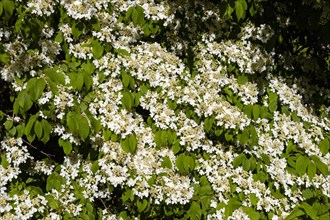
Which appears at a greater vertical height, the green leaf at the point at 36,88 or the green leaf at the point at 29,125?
the green leaf at the point at 36,88

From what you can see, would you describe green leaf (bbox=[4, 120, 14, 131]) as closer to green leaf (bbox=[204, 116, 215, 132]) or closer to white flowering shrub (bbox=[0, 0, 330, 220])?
white flowering shrub (bbox=[0, 0, 330, 220])

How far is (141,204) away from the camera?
2.69 metres

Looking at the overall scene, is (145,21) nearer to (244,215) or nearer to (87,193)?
(87,193)

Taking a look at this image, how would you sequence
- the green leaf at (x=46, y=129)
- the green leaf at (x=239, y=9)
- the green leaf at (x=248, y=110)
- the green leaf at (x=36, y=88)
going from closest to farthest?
the green leaf at (x=36, y=88)
the green leaf at (x=46, y=129)
the green leaf at (x=239, y=9)
the green leaf at (x=248, y=110)

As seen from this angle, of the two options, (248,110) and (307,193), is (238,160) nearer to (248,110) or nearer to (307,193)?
(248,110)

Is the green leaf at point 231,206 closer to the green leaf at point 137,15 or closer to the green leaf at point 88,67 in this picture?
the green leaf at point 88,67

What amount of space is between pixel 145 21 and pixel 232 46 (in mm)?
639

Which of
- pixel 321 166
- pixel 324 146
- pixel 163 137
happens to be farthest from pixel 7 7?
pixel 324 146

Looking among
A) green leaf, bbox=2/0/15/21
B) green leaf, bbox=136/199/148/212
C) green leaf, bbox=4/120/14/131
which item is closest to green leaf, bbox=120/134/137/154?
green leaf, bbox=136/199/148/212

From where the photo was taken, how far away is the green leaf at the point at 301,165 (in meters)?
2.74

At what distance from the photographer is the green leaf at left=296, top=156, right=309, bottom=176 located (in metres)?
2.74

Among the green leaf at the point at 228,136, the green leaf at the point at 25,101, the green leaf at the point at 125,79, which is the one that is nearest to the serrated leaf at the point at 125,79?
the green leaf at the point at 125,79

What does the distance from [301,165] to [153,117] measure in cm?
97

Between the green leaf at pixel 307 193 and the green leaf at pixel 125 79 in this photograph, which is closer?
the green leaf at pixel 125 79
